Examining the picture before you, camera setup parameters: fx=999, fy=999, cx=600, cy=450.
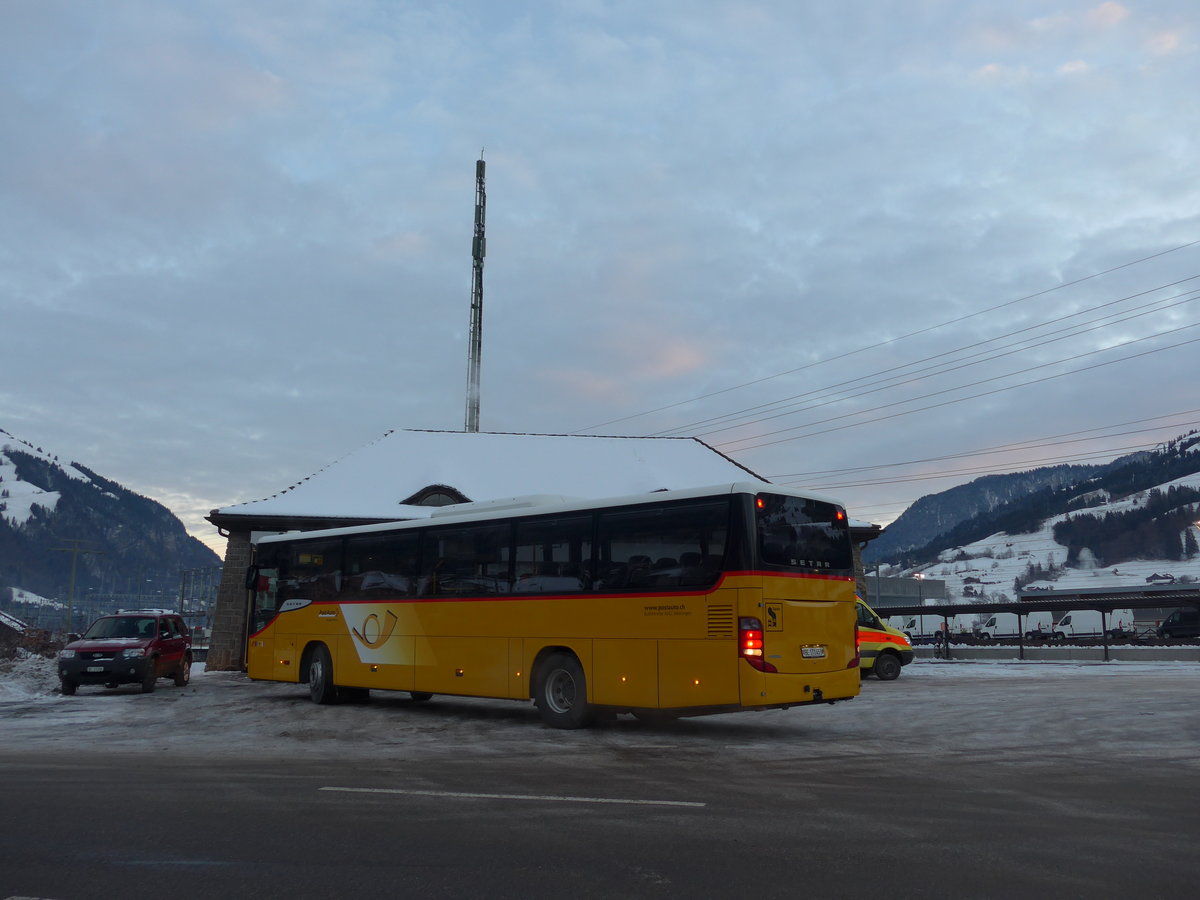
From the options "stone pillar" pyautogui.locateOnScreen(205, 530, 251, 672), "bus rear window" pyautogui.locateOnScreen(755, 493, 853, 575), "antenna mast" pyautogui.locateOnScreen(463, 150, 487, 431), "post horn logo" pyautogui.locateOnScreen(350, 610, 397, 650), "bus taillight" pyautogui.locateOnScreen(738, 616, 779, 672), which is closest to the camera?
"bus taillight" pyautogui.locateOnScreen(738, 616, 779, 672)

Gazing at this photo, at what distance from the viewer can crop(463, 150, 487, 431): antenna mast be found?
61.4 meters

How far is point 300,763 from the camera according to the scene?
33.1 feet

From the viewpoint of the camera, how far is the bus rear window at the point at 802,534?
500 inches

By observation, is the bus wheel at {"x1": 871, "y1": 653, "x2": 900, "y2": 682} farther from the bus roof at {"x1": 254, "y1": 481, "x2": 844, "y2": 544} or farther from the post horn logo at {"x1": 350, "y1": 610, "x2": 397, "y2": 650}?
the post horn logo at {"x1": 350, "y1": 610, "x2": 397, "y2": 650}

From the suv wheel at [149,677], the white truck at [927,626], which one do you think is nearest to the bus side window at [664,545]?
the suv wheel at [149,677]

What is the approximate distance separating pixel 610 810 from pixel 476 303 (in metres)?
59.6

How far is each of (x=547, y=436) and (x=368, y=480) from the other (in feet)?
30.0

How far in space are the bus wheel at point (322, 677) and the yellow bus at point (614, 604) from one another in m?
0.51

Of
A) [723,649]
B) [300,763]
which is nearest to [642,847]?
[300,763]

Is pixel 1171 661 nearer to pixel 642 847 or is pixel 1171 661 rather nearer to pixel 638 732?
pixel 638 732

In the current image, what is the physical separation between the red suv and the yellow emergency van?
16.1 meters

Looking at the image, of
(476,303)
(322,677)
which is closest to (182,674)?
(322,677)

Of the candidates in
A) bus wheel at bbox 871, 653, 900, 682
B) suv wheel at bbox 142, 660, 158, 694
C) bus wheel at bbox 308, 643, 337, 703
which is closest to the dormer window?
suv wheel at bbox 142, 660, 158, 694

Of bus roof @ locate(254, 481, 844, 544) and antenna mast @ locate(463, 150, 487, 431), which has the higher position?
antenna mast @ locate(463, 150, 487, 431)
